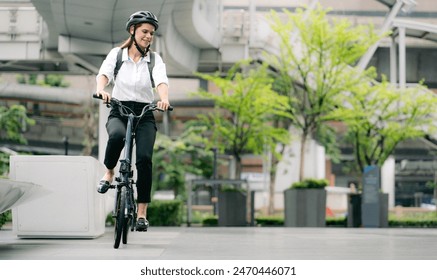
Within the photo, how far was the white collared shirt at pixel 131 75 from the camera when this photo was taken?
17.8 ft

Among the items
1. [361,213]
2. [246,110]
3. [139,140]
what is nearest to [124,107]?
[139,140]

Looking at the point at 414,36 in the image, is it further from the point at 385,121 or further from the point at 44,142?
the point at 44,142

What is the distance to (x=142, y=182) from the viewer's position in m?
5.50

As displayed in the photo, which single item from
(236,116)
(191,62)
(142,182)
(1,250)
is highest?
(191,62)

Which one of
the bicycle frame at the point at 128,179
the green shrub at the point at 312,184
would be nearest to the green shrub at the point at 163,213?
the green shrub at the point at 312,184

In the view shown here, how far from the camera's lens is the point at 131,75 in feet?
17.9

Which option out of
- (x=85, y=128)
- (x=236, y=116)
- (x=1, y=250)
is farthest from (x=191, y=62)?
(x=1, y=250)

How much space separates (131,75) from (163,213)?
8.65m

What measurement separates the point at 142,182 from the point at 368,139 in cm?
1259

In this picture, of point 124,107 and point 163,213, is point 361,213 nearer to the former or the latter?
point 163,213

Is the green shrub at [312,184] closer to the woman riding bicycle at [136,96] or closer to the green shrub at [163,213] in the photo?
the green shrub at [163,213]

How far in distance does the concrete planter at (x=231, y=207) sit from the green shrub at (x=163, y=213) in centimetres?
161
